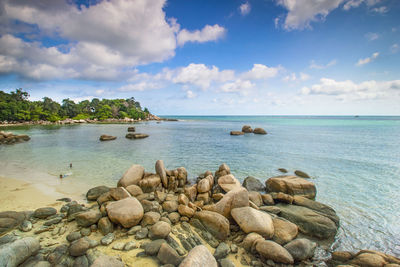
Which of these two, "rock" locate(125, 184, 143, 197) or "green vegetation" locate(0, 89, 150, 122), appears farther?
"green vegetation" locate(0, 89, 150, 122)

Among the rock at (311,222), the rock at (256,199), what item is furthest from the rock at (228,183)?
the rock at (311,222)

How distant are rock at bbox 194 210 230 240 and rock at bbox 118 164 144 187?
15.2 feet

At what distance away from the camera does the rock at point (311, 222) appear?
5680 mm

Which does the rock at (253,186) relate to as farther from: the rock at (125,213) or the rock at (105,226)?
the rock at (105,226)

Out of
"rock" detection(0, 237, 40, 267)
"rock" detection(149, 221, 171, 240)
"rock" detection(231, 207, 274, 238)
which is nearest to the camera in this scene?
"rock" detection(0, 237, 40, 267)

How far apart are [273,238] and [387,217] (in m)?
6.03

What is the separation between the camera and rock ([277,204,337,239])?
18.6ft

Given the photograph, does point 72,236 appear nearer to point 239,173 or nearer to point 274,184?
point 274,184

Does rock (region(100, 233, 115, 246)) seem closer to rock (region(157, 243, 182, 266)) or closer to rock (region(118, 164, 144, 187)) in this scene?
rock (region(157, 243, 182, 266))

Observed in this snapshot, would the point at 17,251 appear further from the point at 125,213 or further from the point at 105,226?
the point at 125,213

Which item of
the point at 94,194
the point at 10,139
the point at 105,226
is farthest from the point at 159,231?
the point at 10,139

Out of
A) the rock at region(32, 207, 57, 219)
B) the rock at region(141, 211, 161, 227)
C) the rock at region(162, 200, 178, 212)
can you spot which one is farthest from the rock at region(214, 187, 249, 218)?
the rock at region(32, 207, 57, 219)

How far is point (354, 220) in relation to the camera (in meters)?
6.74

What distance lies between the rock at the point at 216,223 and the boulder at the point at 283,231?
5.18 ft
